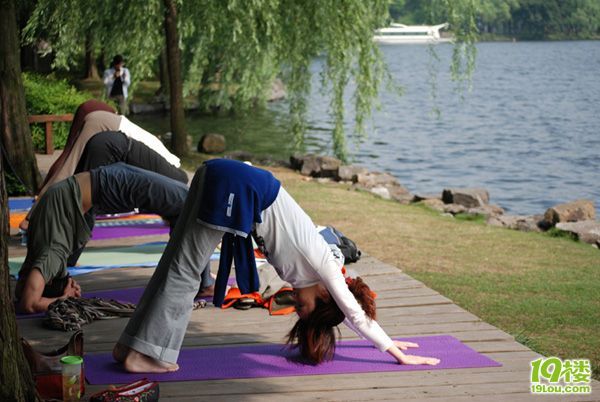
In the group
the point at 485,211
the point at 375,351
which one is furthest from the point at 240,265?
the point at 485,211

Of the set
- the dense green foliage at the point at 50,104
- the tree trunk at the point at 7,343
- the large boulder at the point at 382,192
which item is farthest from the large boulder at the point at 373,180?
the tree trunk at the point at 7,343

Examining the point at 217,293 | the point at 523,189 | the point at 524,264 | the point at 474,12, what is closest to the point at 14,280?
the point at 217,293

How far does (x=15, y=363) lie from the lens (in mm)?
3727

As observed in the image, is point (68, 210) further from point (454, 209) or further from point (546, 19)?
point (546, 19)

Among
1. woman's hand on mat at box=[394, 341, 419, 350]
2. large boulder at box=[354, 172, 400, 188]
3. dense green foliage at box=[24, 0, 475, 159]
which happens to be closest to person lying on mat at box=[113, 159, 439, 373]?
woman's hand on mat at box=[394, 341, 419, 350]

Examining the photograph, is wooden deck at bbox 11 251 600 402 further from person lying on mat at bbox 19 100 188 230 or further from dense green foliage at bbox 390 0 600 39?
dense green foliage at bbox 390 0 600 39

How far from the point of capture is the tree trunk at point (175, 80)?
52.5 ft

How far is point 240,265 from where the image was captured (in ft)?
16.2

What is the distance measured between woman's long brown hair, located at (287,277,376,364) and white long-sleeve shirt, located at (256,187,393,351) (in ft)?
0.28

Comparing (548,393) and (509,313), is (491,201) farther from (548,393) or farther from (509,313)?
(548,393)

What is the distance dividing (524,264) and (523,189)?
12.1 metres

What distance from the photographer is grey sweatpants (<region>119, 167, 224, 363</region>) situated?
191 inches

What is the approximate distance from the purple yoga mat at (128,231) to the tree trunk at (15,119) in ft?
8.21

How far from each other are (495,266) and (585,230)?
3.60 m
